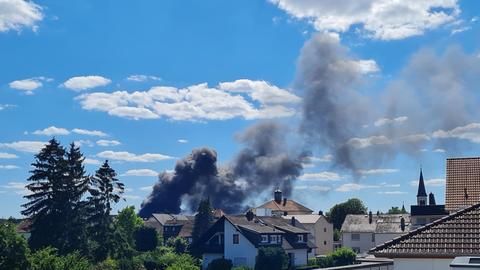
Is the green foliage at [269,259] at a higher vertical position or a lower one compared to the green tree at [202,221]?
lower

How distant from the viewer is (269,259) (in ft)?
194

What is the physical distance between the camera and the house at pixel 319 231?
91.3 meters

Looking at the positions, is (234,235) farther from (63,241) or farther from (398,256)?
(398,256)

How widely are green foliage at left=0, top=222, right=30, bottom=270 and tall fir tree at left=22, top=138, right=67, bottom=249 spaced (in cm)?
2289

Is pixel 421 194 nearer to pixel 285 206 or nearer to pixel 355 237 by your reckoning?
pixel 355 237

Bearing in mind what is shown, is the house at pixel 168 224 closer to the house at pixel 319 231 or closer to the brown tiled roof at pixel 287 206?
the brown tiled roof at pixel 287 206

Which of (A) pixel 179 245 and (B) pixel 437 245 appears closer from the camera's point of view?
(B) pixel 437 245

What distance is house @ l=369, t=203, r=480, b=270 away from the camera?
46.2 ft

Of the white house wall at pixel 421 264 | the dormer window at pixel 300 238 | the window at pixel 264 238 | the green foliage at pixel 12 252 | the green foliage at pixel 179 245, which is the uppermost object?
the white house wall at pixel 421 264

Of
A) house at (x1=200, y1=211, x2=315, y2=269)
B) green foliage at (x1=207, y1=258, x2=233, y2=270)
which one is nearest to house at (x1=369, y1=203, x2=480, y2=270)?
green foliage at (x1=207, y1=258, x2=233, y2=270)

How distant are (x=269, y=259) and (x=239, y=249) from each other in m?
4.70

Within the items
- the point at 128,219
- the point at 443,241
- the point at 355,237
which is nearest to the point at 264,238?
the point at 128,219

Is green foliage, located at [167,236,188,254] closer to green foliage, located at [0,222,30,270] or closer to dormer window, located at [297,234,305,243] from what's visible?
dormer window, located at [297,234,305,243]

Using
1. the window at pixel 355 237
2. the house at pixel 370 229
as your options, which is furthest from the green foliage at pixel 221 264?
the window at pixel 355 237
